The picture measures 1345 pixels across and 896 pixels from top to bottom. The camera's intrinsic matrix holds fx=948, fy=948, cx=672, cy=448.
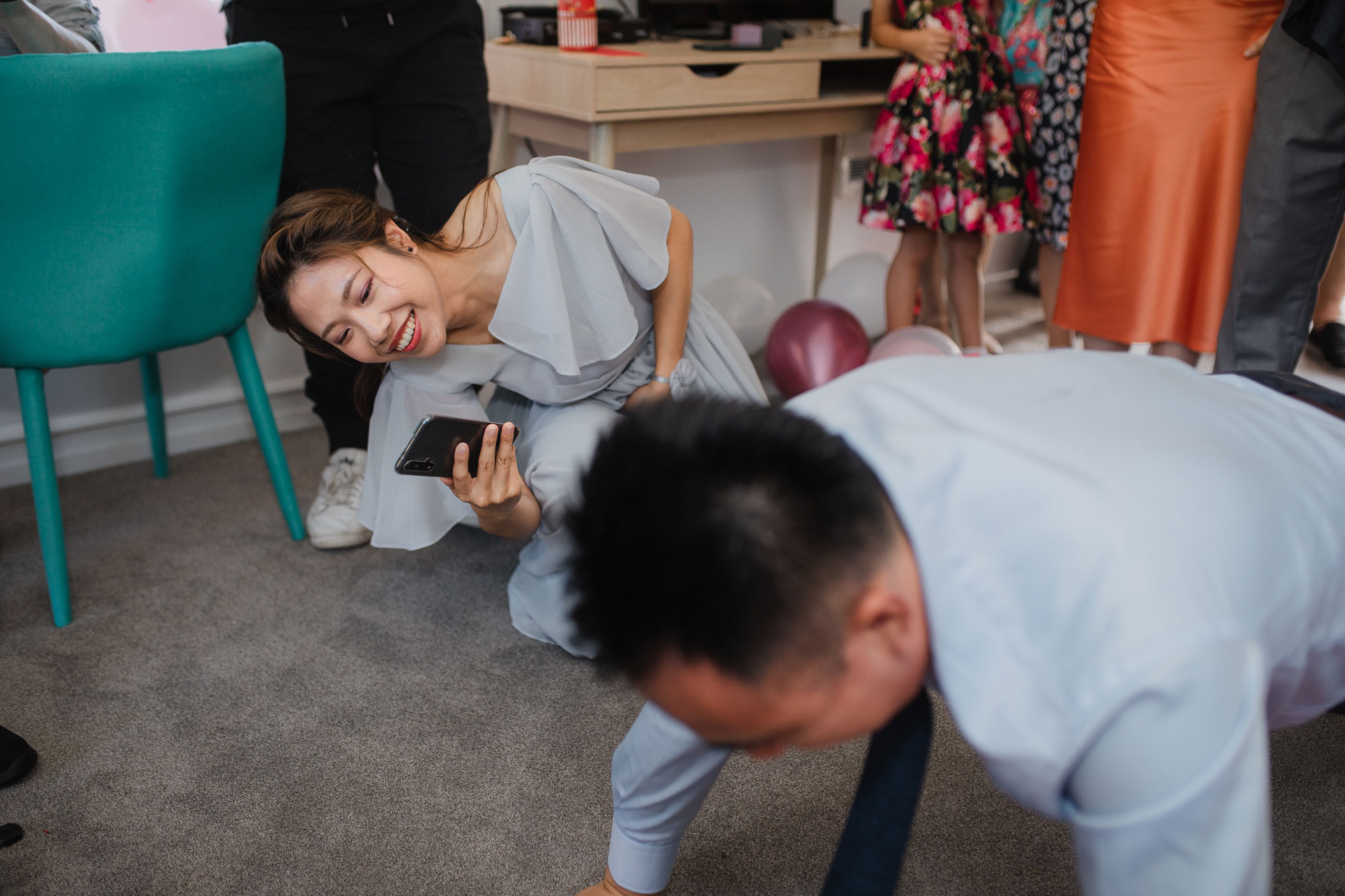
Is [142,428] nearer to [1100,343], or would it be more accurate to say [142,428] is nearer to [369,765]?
[369,765]

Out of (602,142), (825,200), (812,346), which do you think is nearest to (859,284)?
(825,200)

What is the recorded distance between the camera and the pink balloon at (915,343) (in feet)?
5.73

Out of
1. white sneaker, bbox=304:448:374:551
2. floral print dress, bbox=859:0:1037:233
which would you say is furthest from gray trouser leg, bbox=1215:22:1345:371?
white sneaker, bbox=304:448:374:551

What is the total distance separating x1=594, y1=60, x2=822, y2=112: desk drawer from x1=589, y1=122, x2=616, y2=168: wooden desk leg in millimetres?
35

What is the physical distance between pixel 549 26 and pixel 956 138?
85 centimetres

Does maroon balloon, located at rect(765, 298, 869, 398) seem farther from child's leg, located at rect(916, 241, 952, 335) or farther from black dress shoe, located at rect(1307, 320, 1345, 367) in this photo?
black dress shoe, located at rect(1307, 320, 1345, 367)

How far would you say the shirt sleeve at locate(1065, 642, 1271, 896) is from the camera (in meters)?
0.44

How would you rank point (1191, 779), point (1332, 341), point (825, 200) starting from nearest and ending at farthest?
point (1191, 779), point (1332, 341), point (825, 200)

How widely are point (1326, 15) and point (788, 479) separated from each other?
4.34 ft

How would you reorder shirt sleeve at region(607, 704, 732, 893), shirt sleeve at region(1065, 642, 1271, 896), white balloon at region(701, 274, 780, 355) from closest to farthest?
shirt sleeve at region(1065, 642, 1271, 896) < shirt sleeve at region(607, 704, 732, 893) < white balloon at region(701, 274, 780, 355)

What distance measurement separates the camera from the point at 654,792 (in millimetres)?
728

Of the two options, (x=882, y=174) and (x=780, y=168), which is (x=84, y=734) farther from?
(x=780, y=168)

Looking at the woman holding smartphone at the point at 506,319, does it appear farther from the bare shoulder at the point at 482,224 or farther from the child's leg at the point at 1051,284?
the child's leg at the point at 1051,284

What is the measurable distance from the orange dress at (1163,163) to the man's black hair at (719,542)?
4.74 ft
